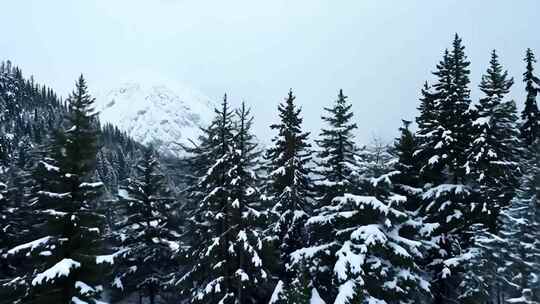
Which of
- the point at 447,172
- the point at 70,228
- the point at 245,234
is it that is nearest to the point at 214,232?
the point at 245,234

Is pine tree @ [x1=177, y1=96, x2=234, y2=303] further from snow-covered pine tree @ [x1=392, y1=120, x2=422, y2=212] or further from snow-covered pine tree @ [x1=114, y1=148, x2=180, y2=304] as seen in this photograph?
snow-covered pine tree @ [x1=392, y1=120, x2=422, y2=212]

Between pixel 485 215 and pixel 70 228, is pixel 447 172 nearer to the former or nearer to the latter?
pixel 485 215

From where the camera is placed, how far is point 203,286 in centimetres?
2553

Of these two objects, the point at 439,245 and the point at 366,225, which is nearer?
the point at 366,225

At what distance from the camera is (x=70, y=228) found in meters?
19.3

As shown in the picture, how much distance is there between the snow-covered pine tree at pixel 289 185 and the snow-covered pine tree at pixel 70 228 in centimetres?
1007

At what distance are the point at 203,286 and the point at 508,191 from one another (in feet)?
63.0

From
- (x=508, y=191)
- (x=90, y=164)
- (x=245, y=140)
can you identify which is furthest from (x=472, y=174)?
(x=90, y=164)

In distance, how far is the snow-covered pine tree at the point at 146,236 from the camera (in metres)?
31.5

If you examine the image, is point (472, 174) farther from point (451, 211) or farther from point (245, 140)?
point (245, 140)

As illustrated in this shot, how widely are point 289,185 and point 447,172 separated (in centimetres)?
904

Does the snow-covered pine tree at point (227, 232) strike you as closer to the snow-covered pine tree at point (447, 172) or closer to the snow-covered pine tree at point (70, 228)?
the snow-covered pine tree at point (70, 228)

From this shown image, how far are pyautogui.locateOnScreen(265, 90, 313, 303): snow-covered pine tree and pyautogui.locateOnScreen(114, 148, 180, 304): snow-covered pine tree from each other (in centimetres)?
794

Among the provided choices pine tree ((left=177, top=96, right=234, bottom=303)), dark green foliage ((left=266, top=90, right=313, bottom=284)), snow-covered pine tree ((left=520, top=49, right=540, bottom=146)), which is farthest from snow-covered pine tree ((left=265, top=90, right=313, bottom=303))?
snow-covered pine tree ((left=520, top=49, right=540, bottom=146))
